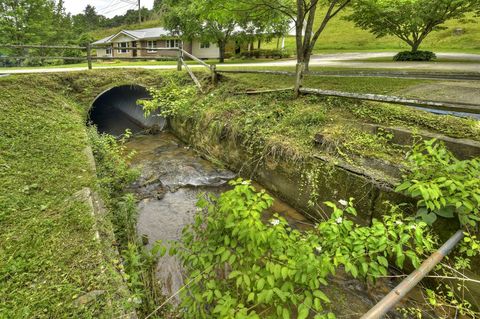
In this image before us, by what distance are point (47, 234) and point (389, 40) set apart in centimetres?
3961

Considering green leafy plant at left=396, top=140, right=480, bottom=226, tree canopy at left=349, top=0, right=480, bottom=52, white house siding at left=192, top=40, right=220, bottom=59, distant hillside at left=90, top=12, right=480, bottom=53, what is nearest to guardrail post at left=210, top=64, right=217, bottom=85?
tree canopy at left=349, top=0, right=480, bottom=52

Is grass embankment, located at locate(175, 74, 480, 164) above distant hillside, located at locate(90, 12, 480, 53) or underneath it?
underneath

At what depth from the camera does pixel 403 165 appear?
4.37 m

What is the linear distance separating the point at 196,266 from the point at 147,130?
10.2 m

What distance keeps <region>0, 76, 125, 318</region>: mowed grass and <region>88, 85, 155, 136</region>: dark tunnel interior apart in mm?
6593

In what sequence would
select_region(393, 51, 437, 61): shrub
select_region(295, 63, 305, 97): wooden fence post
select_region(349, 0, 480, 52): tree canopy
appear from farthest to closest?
select_region(393, 51, 437, 61): shrub → select_region(349, 0, 480, 52): tree canopy → select_region(295, 63, 305, 97): wooden fence post

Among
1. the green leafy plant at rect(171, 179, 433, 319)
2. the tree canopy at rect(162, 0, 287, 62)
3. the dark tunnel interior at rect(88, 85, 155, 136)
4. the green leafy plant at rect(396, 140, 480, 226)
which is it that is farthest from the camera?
the tree canopy at rect(162, 0, 287, 62)

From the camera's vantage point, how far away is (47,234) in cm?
307

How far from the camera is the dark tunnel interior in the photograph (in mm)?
12501

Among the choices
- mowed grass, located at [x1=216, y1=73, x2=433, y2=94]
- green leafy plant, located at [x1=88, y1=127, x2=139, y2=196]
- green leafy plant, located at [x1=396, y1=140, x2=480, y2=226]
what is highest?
mowed grass, located at [x1=216, y1=73, x2=433, y2=94]

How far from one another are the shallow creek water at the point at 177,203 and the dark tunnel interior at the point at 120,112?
218 cm

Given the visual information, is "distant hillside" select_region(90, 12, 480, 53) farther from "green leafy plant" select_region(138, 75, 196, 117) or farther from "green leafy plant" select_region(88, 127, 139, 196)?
"green leafy plant" select_region(88, 127, 139, 196)

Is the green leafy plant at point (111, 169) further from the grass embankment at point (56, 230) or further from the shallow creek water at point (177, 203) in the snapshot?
the shallow creek water at point (177, 203)

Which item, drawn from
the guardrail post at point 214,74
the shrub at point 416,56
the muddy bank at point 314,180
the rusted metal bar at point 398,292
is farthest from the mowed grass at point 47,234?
the shrub at point 416,56
